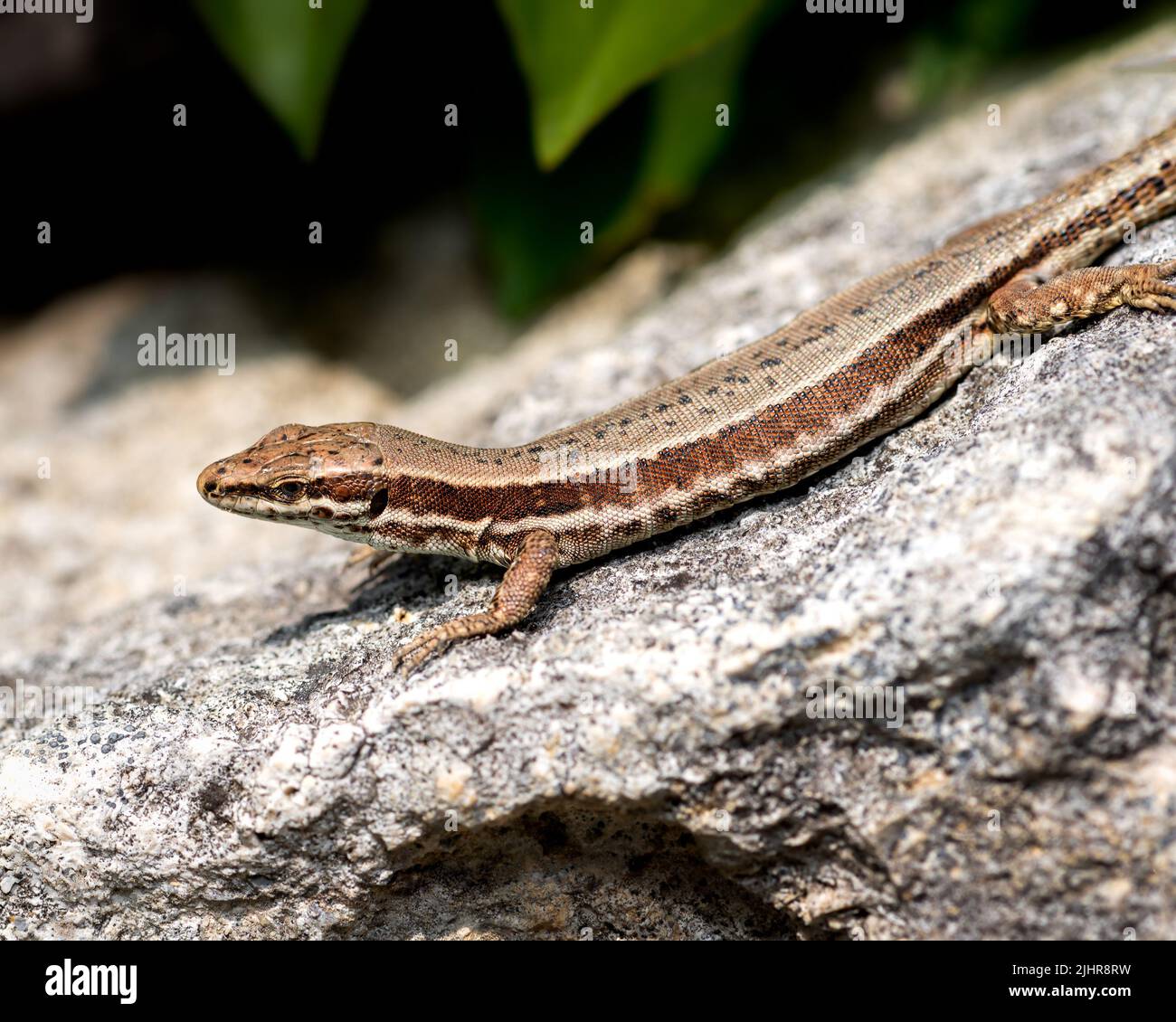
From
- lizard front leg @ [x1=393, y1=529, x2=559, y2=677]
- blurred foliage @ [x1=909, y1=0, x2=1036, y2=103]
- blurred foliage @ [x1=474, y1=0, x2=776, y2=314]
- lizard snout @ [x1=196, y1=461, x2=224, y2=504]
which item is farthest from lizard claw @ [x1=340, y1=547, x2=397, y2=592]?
blurred foliage @ [x1=909, y1=0, x2=1036, y2=103]

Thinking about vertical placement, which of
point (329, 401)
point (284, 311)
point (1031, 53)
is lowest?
point (329, 401)

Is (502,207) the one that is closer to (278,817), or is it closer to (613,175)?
(613,175)

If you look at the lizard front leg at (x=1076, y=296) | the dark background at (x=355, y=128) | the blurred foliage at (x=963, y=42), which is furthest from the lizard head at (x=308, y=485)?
the blurred foliage at (x=963, y=42)

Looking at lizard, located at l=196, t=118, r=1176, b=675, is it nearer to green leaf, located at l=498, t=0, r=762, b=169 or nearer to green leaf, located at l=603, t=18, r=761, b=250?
green leaf, located at l=498, t=0, r=762, b=169

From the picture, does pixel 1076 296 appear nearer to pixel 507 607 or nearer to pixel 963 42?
pixel 507 607

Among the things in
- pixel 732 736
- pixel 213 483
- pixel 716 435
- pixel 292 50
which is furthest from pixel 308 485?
pixel 292 50

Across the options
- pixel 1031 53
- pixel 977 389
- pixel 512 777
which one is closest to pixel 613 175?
pixel 1031 53
